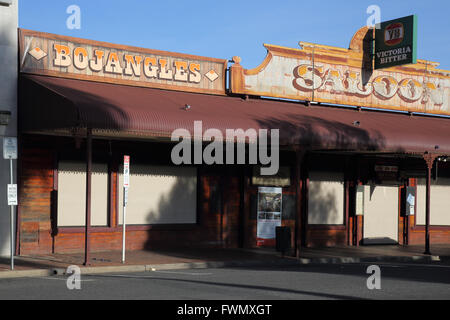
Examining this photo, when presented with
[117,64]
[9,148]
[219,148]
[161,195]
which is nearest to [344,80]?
[219,148]

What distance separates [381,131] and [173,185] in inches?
270

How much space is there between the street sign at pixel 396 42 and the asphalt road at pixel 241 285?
10.4 metres

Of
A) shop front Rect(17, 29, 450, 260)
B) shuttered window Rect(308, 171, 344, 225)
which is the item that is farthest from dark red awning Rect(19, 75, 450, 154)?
shuttered window Rect(308, 171, 344, 225)

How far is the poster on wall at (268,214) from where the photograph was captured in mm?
24875

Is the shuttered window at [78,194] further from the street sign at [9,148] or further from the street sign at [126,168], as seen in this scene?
A: the street sign at [9,148]

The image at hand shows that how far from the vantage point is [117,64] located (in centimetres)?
2180

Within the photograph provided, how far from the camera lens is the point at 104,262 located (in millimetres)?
18797

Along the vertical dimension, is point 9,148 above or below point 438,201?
above

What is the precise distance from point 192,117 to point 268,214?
654cm

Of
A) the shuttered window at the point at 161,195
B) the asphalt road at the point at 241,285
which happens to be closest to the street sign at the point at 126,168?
the asphalt road at the point at 241,285

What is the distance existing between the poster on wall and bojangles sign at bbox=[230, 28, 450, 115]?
334cm

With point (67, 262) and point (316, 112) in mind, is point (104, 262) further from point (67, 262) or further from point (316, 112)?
point (316, 112)

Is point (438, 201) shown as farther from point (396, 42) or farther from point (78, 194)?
point (78, 194)
